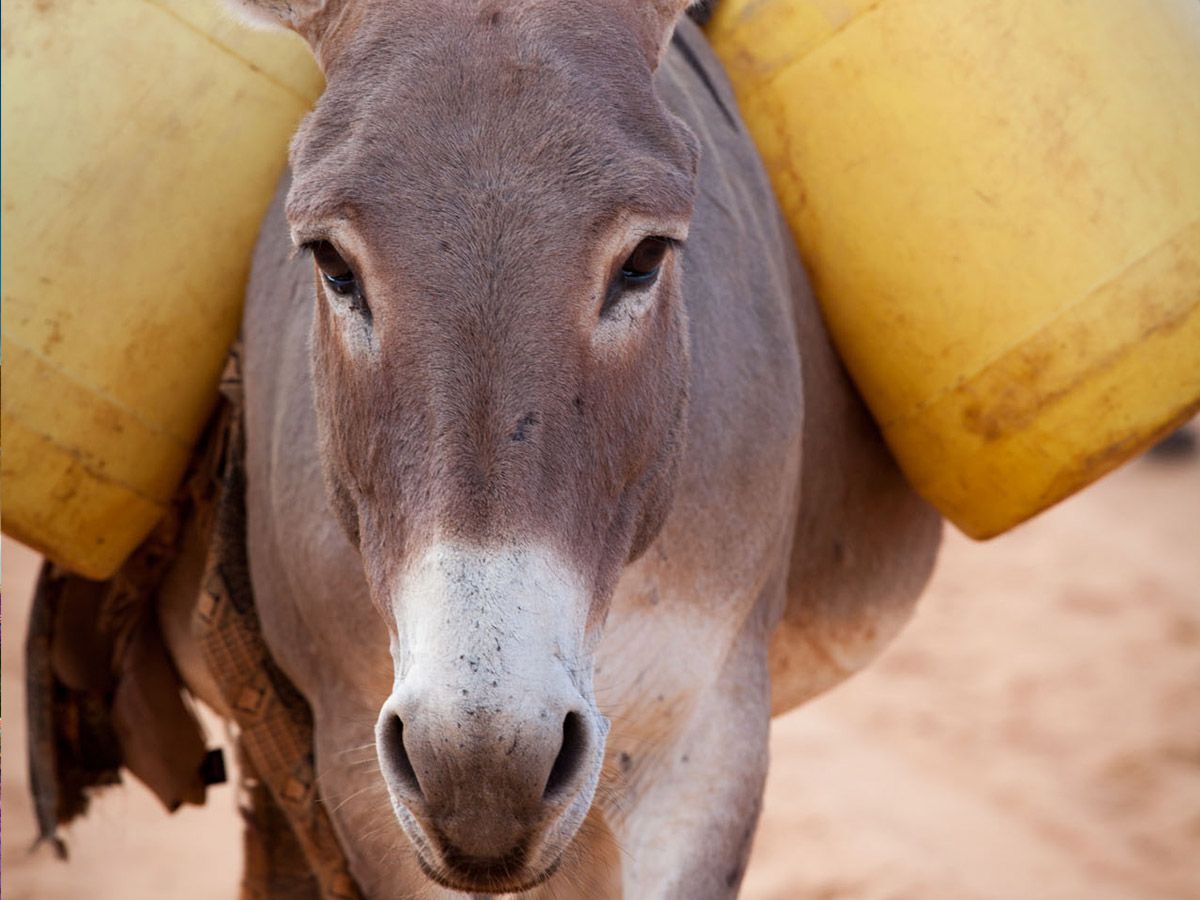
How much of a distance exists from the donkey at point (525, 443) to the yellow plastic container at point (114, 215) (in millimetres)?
151

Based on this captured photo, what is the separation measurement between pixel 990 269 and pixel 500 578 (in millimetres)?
1403

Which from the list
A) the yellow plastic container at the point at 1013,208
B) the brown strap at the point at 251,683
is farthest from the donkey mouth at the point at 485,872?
the yellow plastic container at the point at 1013,208

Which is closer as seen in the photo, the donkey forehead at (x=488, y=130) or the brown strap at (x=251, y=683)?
the donkey forehead at (x=488, y=130)

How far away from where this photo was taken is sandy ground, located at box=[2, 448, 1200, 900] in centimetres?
554

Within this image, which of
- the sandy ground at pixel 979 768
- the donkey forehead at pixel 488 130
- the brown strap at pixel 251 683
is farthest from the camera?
the sandy ground at pixel 979 768

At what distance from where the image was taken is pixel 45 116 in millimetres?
2773

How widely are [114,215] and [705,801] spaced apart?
1.51 meters

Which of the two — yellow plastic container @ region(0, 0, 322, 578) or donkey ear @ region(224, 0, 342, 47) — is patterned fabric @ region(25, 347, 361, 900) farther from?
donkey ear @ region(224, 0, 342, 47)

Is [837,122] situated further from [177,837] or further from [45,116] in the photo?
[177,837]

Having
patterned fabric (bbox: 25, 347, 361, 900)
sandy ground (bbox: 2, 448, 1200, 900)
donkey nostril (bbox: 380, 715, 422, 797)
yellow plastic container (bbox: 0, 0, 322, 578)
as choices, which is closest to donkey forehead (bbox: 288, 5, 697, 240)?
donkey nostril (bbox: 380, 715, 422, 797)

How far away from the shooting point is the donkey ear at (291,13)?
92.4 inches

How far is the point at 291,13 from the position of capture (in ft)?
7.74

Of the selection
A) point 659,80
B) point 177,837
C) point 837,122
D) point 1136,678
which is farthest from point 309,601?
point 1136,678

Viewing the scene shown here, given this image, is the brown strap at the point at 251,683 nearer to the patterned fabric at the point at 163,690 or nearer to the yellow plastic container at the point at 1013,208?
the patterned fabric at the point at 163,690
